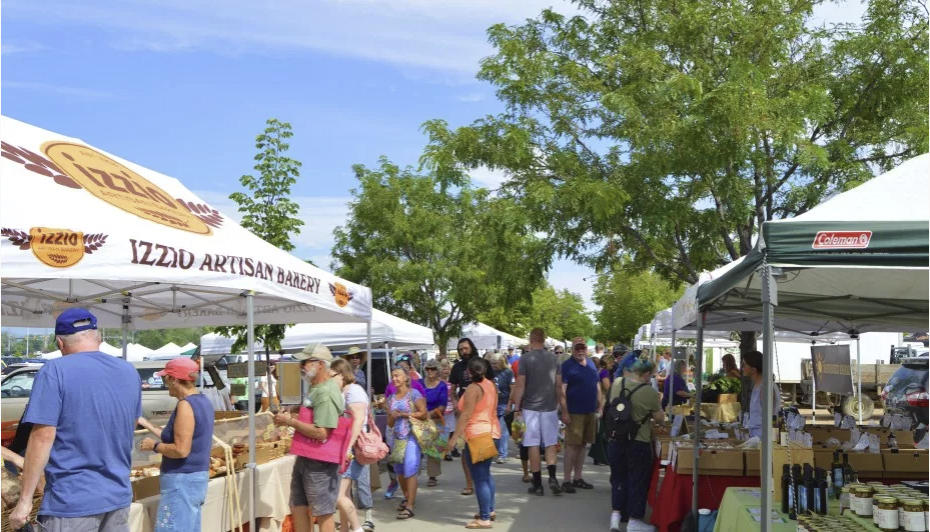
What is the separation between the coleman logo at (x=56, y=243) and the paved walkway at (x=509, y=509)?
17.1 ft

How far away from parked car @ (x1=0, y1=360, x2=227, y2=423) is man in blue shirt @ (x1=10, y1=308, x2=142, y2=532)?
2.76 m

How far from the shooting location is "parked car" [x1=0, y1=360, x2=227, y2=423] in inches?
382

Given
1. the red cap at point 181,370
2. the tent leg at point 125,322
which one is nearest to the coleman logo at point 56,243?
the red cap at point 181,370

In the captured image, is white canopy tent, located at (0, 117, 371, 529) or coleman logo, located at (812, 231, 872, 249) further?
white canopy tent, located at (0, 117, 371, 529)

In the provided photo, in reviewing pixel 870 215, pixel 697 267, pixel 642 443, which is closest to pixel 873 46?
pixel 697 267

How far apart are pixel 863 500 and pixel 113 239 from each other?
469 centimetres

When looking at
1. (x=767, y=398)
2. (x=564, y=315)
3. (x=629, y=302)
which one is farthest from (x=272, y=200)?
(x=564, y=315)

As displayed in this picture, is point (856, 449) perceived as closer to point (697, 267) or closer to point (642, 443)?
point (642, 443)

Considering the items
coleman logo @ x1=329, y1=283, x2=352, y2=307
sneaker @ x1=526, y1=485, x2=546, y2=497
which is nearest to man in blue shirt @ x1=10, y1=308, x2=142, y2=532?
coleman logo @ x1=329, y1=283, x2=352, y2=307

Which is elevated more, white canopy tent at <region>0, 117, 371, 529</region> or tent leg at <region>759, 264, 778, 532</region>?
white canopy tent at <region>0, 117, 371, 529</region>

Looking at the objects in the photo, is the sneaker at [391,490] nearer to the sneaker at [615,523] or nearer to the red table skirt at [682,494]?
the sneaker at [615,523]

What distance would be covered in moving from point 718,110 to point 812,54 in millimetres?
2932

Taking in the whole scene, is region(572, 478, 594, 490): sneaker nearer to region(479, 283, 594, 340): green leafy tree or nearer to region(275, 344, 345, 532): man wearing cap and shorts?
region(275, 344, 345, 532): man wearing cap and shorts

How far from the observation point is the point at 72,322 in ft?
15.6
